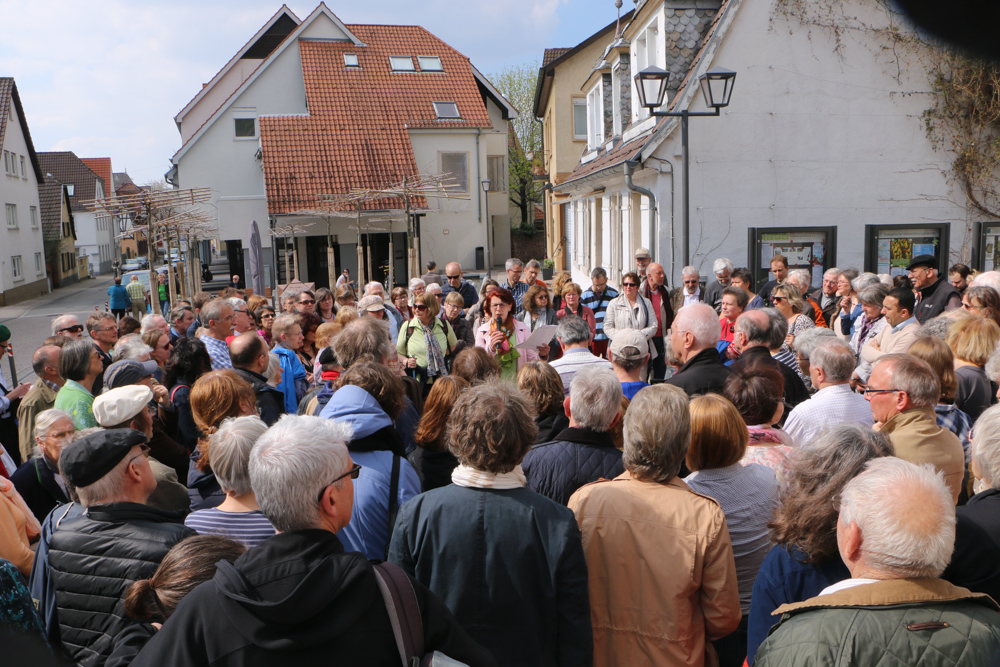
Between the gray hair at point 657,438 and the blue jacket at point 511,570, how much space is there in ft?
1.32

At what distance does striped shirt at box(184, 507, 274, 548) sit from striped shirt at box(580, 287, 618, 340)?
255 inches

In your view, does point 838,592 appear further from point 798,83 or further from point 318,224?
point 318,224

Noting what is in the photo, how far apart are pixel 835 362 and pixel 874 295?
3130 millimetres

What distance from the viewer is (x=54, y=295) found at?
4025 centimetres

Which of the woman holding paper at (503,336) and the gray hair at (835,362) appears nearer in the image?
the gray hair at (835,362)

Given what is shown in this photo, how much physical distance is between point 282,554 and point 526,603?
3.31 feet

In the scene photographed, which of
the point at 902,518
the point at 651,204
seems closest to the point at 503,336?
the point at 902,518

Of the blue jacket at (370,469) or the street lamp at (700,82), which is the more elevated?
the street lamp at (700,82)

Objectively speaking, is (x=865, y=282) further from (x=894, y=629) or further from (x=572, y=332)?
(x=894, y=629)

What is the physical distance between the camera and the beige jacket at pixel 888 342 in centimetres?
574

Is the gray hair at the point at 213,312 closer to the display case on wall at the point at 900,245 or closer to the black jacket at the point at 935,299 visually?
the black jacket at the point at 935,299

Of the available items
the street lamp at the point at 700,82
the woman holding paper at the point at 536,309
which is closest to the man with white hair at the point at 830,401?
the woman holding paper at the point at 536,309

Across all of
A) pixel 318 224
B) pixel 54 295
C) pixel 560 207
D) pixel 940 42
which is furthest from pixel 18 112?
pixel 940 42

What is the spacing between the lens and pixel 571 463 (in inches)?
128
